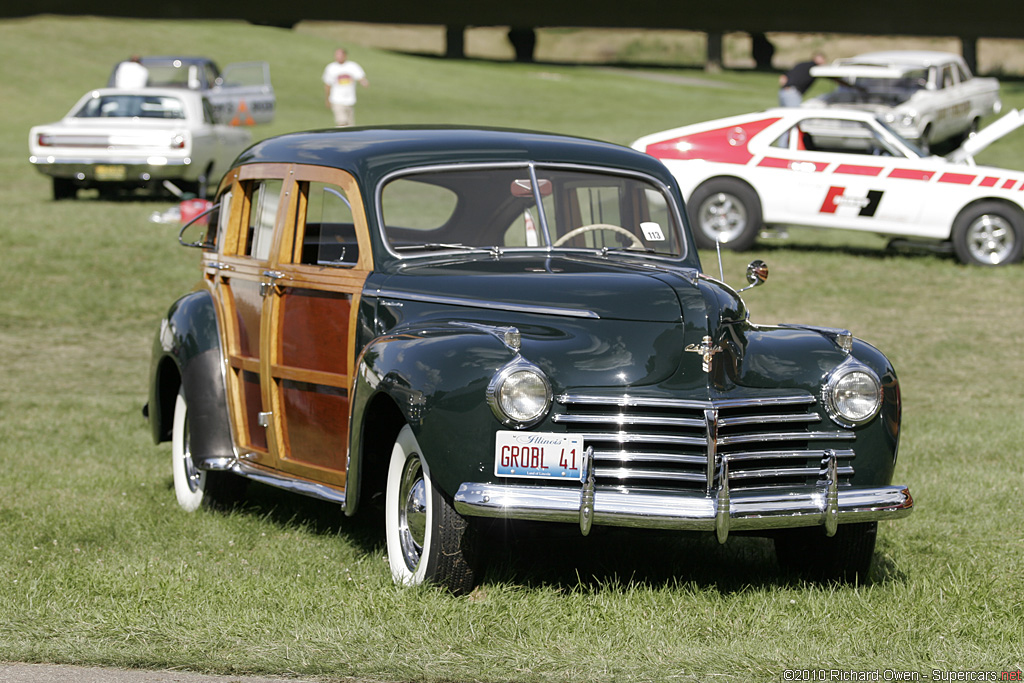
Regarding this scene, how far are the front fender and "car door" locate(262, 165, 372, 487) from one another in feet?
1.35

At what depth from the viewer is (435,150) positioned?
6.17m

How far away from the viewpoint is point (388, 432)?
5586 millimetres

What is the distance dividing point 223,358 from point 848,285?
9.51m

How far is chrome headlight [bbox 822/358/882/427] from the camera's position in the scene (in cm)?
517

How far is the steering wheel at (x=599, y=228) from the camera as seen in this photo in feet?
20.1

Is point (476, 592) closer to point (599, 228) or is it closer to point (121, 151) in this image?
point (599, 228)

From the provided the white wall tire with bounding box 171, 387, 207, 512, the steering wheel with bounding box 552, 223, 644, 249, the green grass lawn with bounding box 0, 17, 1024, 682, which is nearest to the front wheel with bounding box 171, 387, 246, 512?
the white wall tire with bounding box 171, 387, 207, 512

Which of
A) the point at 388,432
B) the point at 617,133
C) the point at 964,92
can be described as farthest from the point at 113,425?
the point at 617,133

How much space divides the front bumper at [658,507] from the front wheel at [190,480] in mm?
2273

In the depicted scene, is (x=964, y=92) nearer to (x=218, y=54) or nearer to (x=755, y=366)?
(x=755, y=366)

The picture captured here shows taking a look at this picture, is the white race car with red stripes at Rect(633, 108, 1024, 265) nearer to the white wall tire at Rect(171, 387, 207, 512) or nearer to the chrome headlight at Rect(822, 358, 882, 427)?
the white wall tire at Rect(171, 387, 207, 512)

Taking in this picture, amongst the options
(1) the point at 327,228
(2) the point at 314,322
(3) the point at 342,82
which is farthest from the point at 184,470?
(3) the point at 342,82

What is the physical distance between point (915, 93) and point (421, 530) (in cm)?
2096

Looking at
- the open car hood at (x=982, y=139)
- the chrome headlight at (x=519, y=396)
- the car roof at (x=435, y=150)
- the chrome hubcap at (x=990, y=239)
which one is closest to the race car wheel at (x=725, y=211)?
the chrome hubcap at (x=990, y=239)
